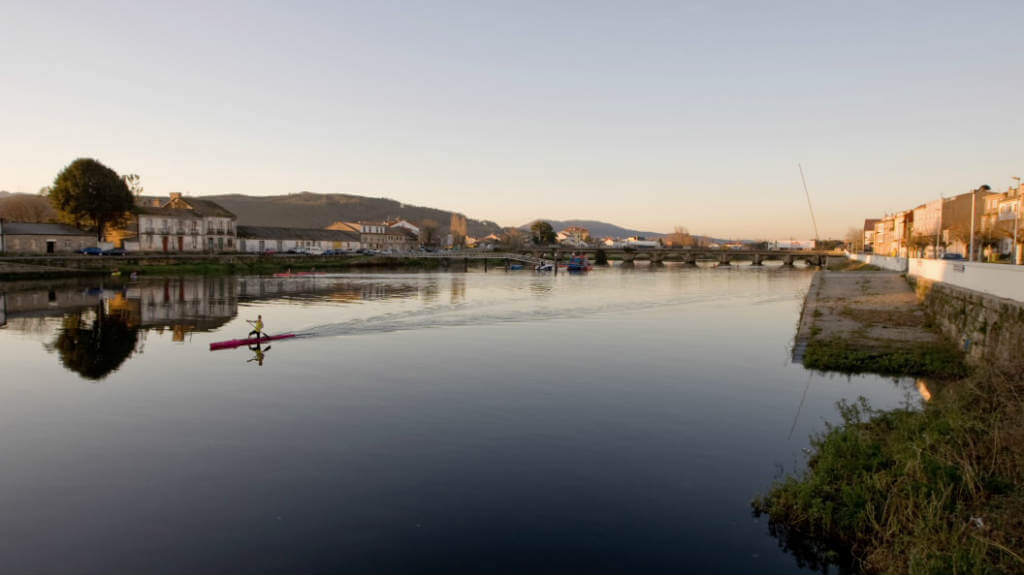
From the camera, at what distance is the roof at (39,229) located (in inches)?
3169

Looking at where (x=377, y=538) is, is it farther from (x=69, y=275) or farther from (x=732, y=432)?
(x=69, y=275)

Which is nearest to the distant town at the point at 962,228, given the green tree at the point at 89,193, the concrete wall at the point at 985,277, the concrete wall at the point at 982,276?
the concrete wall at the point at 982,276

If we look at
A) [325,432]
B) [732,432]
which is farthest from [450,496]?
[732,432]

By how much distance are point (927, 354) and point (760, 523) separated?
55.6ft

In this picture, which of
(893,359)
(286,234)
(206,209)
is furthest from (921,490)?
(286,234)

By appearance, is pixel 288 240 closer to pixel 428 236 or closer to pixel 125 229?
pixel 125 229

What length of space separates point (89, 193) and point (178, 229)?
16706 millimetres

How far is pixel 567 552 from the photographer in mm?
11203

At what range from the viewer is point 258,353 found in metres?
29.6

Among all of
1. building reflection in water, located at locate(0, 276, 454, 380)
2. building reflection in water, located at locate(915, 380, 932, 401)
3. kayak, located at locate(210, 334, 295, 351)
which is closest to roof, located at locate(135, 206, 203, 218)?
building reflection in water, located at locate(0, 276, 454, 380)

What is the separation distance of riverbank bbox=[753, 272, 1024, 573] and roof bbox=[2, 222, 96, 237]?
9797 centimetres

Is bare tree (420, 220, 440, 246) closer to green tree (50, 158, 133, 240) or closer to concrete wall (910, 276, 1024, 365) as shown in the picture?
green tree (50, 158, 133, 240)

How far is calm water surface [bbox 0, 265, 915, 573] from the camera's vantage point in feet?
37.3

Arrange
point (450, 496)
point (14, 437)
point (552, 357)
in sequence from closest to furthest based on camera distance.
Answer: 1. point (450, 496)
2. point (14, 437)
3. point (552, 357)
